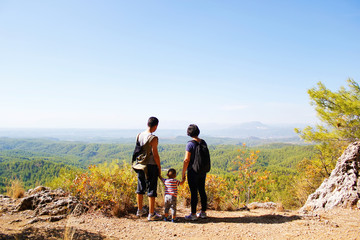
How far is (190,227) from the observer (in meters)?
4.15

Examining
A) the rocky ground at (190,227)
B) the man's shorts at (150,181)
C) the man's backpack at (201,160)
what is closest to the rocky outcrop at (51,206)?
the rocky ground at (190,227)

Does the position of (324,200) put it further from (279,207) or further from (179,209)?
(179,209)

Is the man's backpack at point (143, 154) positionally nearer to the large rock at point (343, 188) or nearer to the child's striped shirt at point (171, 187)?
the child's striped shirt at point (171, 187)

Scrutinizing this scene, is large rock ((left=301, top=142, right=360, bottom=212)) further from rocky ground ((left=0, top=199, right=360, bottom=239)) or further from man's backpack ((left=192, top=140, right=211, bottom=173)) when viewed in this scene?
man's backpack ((left=192, top=140, right=211, bottom=173))

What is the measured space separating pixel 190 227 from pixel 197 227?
0.15 metres

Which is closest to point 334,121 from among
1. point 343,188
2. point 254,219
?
point 343,188

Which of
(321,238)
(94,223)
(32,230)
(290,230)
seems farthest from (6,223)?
(321,238)

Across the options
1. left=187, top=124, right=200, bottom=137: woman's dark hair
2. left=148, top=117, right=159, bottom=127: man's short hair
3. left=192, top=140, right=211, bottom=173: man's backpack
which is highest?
left=148, top=117, right=159, bottom=127: man's short hair

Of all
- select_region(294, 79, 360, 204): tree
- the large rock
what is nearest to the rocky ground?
the large rock

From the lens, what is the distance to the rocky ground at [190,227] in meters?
3.73

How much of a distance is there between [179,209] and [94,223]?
7.54 feet

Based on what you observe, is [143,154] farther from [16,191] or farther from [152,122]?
[16,191]

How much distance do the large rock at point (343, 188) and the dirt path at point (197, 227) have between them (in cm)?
35

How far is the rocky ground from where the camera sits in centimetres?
373
